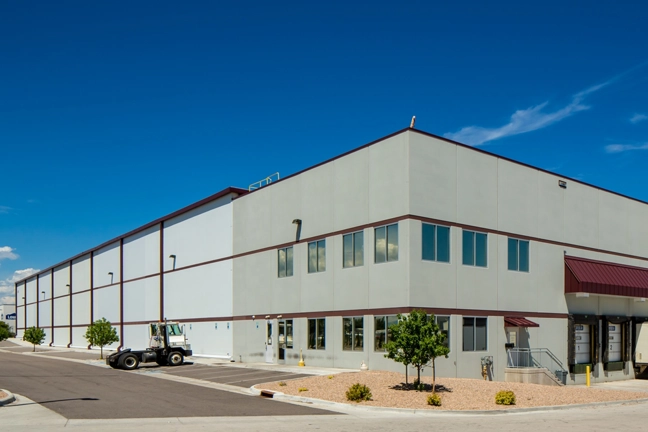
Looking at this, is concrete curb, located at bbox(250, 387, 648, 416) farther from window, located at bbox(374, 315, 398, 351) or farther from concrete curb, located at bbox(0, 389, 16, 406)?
concrete curb, located at bbox(0, 389, 16, 406)

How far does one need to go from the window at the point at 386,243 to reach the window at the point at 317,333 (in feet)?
19.1

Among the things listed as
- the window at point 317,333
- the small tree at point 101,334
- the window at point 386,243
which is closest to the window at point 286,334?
the window at point 317,333

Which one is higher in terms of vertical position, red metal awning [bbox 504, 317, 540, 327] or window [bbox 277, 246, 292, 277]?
window [bbox 277, 246, 292, 277]

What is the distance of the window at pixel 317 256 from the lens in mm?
35344

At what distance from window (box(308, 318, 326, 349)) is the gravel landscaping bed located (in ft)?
19.9

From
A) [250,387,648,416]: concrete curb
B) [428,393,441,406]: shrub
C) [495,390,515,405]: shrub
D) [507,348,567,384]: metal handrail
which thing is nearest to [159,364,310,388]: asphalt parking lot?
[250,387,648,416]: concrete curb

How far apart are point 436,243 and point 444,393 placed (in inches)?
336

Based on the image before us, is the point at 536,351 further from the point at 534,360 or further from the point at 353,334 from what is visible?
the point at 353,334

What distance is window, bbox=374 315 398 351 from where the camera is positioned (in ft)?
99.0

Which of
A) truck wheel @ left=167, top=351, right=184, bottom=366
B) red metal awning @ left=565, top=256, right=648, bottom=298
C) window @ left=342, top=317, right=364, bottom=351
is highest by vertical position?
red metal awning @ left=565, top=256, right=648, bottom=298

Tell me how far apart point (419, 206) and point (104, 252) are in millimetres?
49140

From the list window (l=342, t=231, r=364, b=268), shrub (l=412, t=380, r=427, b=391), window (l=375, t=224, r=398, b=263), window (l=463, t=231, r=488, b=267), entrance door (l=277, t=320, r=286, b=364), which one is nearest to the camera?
shrub (l=412, t=380, r=427, b=391)

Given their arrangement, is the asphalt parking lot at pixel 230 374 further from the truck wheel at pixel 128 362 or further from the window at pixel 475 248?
the window at pixel 475 248

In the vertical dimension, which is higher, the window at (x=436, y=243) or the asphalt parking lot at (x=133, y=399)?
the window at (x=436, y=243)
